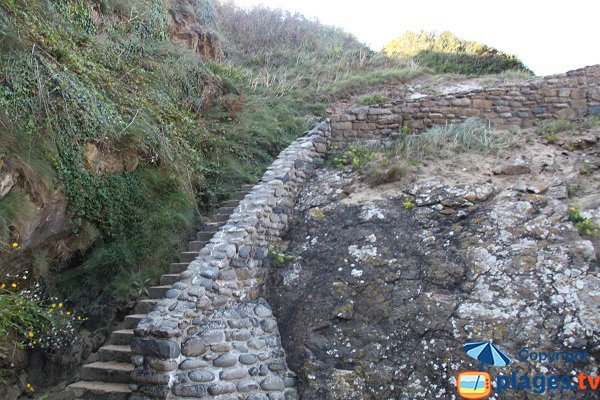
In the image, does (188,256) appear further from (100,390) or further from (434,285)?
(434,285)

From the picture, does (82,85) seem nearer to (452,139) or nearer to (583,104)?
(452,139)

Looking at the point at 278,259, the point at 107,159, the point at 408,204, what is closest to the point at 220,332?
the point at 278,259

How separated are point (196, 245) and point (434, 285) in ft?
9.57

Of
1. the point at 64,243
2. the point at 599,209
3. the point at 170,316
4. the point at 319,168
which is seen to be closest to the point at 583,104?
the point at 599,209

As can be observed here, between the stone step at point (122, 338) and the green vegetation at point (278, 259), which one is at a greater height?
the green vegetation at point (278, 259)

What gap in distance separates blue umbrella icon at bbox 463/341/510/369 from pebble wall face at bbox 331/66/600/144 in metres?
4.11

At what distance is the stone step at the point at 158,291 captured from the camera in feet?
18.6

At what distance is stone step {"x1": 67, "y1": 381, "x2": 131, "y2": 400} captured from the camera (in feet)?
15.6

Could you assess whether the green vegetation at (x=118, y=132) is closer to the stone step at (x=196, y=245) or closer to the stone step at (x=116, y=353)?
the stone step at (x=196, y=245)

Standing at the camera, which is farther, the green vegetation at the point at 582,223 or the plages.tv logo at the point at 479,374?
the green vegetation at the point at 582,223

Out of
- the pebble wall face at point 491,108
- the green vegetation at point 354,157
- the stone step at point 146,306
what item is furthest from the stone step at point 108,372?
the pebble wall face at point 491,108

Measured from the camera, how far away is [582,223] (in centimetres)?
511

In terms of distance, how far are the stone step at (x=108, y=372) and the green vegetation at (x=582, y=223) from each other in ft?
15.2

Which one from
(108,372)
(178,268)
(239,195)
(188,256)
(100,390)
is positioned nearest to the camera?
(100,390)
